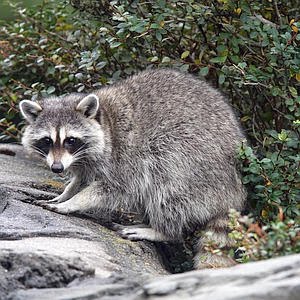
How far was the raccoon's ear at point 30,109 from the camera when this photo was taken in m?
6.07

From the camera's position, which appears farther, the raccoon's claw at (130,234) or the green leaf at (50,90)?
the green leaf at (50,90)

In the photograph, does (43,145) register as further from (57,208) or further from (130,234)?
(130,234)

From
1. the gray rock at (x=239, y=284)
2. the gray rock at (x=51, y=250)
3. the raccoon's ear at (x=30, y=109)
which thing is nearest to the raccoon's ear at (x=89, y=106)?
the raccoon's ear at (x=30, y=109)

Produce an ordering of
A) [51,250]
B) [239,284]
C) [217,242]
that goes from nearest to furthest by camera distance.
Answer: [239,284] < [51,250] < [217,242]

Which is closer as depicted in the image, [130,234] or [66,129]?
[130,234]

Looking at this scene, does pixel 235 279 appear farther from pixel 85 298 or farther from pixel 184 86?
pixel 184 86

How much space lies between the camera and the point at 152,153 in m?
5.90

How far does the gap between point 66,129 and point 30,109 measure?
0.39 m

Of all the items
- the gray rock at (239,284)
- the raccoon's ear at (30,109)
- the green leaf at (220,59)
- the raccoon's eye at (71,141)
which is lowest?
the raccoon's eye at (71,141)

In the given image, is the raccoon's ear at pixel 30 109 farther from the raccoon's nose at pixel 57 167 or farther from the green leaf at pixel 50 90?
the green leaf at pixel 50 90

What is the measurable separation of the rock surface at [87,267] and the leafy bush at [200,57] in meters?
1.01

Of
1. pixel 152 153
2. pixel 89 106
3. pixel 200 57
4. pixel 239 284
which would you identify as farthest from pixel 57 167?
pixel 239 284

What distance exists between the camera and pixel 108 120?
6.14m

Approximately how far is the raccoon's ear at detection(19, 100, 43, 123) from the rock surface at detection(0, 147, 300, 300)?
1.81 feet
